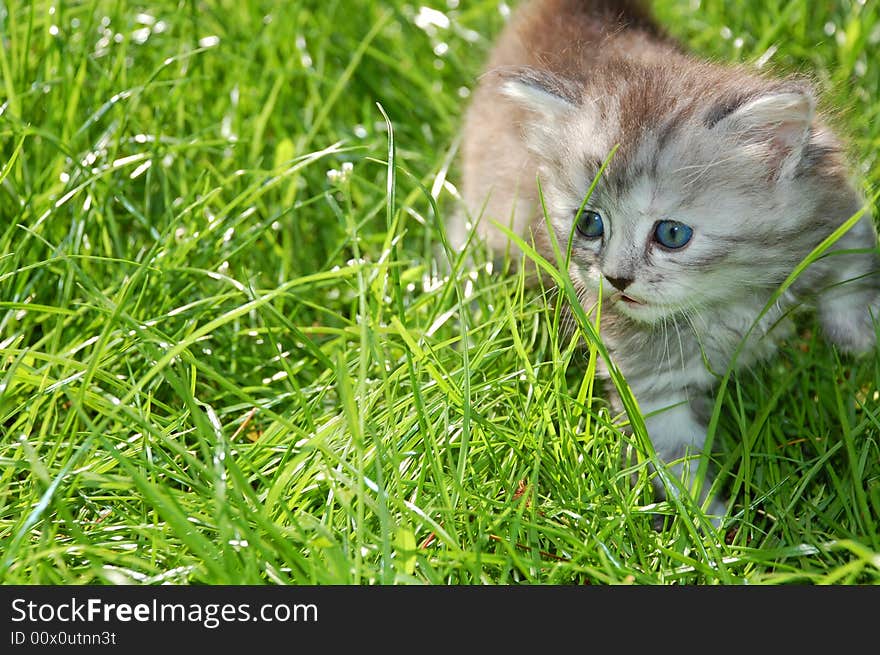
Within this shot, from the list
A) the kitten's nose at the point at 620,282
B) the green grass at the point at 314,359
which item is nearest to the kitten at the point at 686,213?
the kitten's nose at the point at 620,282

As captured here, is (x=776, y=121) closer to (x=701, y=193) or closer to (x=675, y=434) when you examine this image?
(x=701, y=193)

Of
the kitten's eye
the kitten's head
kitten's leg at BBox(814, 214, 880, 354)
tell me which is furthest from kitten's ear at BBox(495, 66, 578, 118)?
kitten's leg at BBox(814, 214, 880, 354)

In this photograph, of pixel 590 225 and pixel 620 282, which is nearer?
pixel 620 282

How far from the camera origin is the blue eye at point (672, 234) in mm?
2010

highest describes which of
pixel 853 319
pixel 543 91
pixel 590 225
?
pixel 543 91

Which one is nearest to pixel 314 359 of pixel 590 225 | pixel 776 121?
pixel 590 225

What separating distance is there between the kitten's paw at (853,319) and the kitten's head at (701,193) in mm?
214

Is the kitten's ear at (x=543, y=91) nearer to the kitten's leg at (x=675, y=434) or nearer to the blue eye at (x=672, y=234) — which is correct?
the blue eye at (x=672, y=234)

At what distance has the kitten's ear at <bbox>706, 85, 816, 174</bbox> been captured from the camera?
1.97 metres

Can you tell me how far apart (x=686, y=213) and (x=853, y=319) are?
0.57 meters

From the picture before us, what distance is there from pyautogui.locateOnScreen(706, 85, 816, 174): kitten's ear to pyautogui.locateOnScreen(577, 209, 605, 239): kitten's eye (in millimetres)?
302

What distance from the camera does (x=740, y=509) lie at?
2.27 m

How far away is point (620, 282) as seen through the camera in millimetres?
2043
